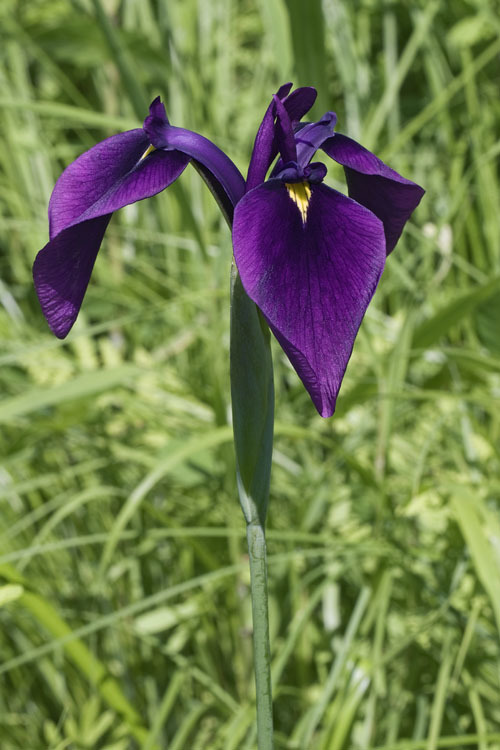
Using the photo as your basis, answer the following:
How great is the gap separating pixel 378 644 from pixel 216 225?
3.96 ft

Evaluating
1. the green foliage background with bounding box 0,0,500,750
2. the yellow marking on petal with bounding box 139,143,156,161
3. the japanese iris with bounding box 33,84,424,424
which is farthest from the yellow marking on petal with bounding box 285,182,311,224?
the green foliage background with bounding box 0,0,500,750

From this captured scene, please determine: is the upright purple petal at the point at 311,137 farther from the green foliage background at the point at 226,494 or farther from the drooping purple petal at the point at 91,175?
the green foliage background at the point at 226,494

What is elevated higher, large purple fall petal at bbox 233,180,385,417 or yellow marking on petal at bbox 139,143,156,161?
yellow marking on petal at bbox 139,143,156,161

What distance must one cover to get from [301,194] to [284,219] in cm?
3

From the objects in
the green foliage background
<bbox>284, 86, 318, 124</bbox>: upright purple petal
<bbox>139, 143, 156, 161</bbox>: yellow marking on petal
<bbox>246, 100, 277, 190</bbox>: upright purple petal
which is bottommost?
the green foliage background

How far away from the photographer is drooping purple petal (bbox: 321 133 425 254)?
21.9 inches

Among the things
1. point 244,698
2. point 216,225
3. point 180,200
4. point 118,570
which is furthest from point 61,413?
point 216,225

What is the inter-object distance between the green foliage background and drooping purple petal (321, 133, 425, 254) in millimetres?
451

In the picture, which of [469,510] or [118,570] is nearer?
[469,510]

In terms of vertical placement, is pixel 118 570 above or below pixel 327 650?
above

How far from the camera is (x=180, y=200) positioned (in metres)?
1.05

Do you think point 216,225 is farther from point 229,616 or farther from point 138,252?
point 229,616

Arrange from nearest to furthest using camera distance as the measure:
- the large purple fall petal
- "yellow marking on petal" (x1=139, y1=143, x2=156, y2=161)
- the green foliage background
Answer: the large purple fall petal < "yellow marking on petal" (x1=139, y1=143, x2=156, y2=161) < the green foliage background

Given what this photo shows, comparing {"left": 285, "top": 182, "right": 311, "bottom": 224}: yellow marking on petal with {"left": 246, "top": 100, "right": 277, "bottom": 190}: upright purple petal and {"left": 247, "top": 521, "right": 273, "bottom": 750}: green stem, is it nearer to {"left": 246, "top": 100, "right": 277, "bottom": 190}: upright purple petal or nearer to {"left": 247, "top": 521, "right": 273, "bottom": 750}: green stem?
{"left": 246, "top": 100, "right": 277, "bottom": 190}: upright purple petal
